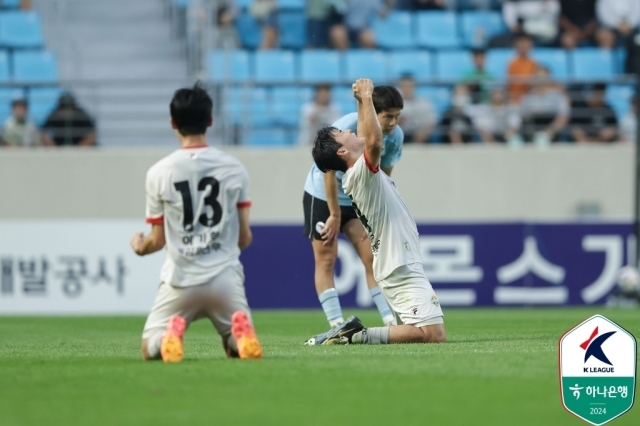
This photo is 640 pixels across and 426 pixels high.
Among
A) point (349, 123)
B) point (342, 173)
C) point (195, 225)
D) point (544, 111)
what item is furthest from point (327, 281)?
point (544, 111)

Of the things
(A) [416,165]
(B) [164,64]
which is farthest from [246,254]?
(B) [164,64]

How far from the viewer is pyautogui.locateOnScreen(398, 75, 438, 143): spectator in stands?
17250 mm

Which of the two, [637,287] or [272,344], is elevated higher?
[272,344]

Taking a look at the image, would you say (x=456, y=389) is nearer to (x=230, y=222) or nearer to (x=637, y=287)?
(x=230, y=222)

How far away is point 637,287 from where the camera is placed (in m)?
16.1

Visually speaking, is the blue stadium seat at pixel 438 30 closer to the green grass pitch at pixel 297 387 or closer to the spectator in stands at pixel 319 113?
the spectator in stands at pixel 319 113

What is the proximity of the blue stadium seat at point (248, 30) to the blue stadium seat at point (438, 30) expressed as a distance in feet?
8.65

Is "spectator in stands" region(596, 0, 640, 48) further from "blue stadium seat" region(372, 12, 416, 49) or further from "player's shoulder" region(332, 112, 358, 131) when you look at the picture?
"player's shoulder" region(332, 112, 358, 131)

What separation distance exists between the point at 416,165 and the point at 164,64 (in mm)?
4944

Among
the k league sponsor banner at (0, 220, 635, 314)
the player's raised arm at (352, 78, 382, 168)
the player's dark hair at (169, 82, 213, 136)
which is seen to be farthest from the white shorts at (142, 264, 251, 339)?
the k league sponsor banner at (0, 220, 635, 314)

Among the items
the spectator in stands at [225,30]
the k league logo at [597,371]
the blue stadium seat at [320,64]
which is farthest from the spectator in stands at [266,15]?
the k league logo at [597,371]

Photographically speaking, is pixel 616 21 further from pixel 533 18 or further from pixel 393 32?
pixel 393 32

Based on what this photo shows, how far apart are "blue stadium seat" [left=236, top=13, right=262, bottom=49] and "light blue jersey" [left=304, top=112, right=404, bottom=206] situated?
9.35 m

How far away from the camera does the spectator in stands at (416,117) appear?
1725cm
